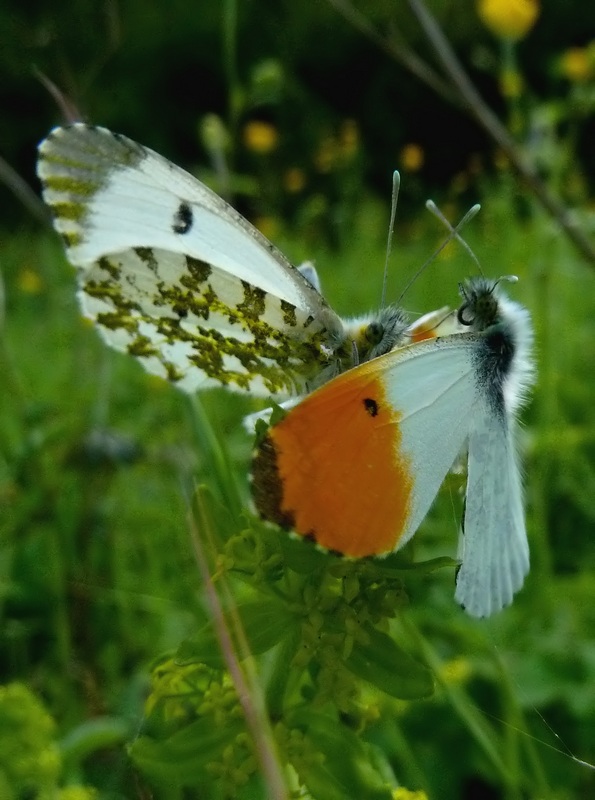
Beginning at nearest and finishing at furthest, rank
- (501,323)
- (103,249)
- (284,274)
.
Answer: (501,323) < (284,274) < (103,249)

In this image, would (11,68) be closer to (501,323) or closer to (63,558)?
(63,558)

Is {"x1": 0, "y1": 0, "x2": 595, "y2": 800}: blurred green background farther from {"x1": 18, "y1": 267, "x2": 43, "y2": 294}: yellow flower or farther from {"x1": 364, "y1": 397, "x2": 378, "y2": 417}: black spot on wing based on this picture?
{"x1": 364, "y1": 397, "x2": 378, "y2": 417}: black spot on wing

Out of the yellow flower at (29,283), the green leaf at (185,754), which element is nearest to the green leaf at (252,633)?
A: the green leaf at (185,754)

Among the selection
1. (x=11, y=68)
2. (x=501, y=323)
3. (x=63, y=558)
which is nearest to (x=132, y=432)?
(x=63, y=558)

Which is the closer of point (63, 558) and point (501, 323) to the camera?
point (501, 323)

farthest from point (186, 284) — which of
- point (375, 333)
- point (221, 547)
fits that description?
point (221, 547)

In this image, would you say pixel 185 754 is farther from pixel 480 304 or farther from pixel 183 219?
pixel 183 219

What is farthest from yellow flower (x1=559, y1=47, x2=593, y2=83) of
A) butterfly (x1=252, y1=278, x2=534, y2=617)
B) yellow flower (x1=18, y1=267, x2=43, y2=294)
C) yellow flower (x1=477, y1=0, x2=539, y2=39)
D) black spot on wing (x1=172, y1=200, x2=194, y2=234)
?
butterfly (x1=252, y1=278, x2=534, y2=617)
